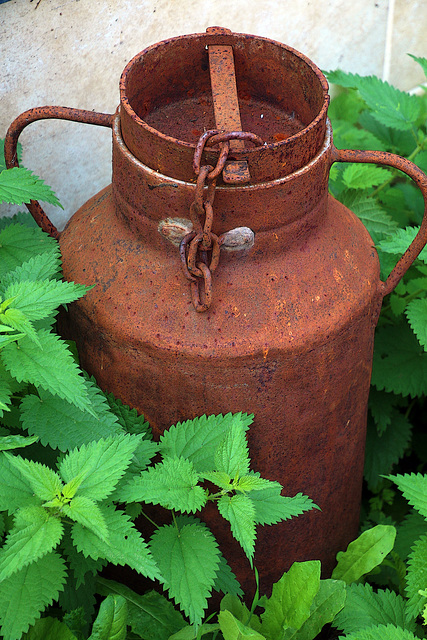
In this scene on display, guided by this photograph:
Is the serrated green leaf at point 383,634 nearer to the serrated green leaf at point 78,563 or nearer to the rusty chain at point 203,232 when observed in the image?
the serrated green leaf at point 78,563

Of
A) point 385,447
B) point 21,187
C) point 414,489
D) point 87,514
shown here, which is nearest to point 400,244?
point 414,489

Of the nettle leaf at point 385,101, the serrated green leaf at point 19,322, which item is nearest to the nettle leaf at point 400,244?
the nettle leaf at point 385,101

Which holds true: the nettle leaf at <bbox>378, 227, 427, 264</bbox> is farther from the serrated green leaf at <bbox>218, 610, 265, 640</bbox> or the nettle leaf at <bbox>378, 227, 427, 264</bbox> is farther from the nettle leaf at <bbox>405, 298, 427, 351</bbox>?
the serrated green leaf at <bbox>218, 610, 265, 640</bbox>

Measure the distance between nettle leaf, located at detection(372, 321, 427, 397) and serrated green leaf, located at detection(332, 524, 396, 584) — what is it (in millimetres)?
562

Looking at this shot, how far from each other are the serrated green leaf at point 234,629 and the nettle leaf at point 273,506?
0.70 feet

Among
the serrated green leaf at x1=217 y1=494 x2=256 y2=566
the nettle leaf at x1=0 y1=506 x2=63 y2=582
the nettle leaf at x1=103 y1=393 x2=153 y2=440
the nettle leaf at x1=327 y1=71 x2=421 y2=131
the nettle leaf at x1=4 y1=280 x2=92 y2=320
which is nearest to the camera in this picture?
the nettle leaf at x1=0 y1=506 x2=63 y2=582

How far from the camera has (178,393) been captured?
5.32 ft

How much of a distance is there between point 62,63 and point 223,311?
1132mm

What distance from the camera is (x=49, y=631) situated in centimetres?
157

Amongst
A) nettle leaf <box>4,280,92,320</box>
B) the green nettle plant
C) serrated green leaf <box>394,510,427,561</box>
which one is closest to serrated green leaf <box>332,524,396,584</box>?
the green nettle plant

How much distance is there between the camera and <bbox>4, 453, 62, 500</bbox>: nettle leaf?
52.7 inches

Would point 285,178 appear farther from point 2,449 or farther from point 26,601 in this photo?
point 26,601

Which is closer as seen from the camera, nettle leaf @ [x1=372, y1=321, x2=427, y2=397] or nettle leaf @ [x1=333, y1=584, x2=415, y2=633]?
nettle leaf @ [x1=333, y1=584, x2=415, y2=633]

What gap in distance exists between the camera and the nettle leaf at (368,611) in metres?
1.68
